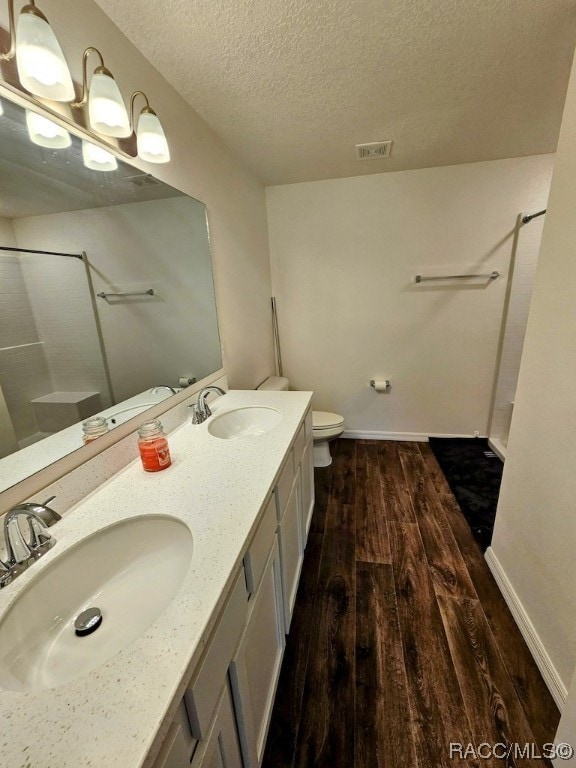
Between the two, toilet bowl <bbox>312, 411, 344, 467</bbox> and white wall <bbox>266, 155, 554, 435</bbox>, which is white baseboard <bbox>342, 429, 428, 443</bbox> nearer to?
white wall <bbox>266, 155, 554, 435</bbox>

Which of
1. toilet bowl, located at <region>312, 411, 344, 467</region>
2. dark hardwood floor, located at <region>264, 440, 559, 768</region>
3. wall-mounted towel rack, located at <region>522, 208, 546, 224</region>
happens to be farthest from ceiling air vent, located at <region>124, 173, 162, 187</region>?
wall-mounted towel rack, located at <region>522, 208, 546, 224</region>

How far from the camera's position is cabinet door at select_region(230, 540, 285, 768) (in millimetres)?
754

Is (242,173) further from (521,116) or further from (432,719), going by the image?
(432,719)

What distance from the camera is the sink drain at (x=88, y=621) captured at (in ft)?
2.30

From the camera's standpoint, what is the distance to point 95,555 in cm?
81

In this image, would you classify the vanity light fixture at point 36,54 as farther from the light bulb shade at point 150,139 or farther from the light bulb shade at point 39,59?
the light bulb shade at point 150,139

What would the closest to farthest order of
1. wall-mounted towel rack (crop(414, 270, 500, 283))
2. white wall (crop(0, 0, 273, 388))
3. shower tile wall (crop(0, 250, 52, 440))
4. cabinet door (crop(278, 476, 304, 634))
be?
shower tile wall (crop(0, 250, 52, 440)) < white wall (crop(0, 0, 273, 388)) < cabinet door (crop(278, 476, 304, 634)) < wall-mounted towel rack (crop(414, 270, 500, 283))

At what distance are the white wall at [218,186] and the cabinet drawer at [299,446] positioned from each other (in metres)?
0.68

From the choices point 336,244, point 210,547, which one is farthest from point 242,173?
point 210,547

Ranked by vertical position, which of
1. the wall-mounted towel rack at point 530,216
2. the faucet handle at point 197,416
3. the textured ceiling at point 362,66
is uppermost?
the textured ceiling at point 362,66

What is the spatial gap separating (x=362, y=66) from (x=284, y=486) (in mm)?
1804

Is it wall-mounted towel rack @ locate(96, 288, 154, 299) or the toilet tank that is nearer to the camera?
wall-mounted towel rack @ locate(96, 288, 154, 299)

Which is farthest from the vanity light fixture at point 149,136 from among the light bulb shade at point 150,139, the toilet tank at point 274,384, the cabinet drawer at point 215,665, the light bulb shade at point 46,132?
the toilet tank at point 274,384

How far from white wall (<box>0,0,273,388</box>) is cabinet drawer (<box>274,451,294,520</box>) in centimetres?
88
